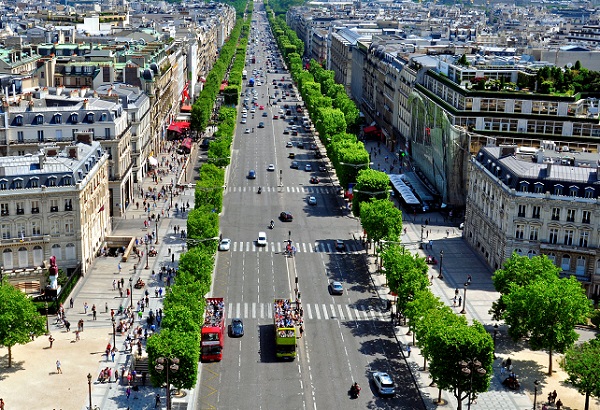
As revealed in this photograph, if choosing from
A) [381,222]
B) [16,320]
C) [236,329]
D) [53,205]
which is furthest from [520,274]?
[53,205]

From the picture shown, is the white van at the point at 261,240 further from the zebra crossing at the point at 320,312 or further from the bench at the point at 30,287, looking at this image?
the bench at the point at 30,287

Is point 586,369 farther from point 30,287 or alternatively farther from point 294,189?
point 294,189

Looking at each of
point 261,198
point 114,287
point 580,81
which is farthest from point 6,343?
point 580,81

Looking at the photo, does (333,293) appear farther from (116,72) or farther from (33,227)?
(116,72)

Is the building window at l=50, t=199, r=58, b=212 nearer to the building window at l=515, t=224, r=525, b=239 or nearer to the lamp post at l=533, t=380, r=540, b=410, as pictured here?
the building window at l=515, t=224, r=525, b=239

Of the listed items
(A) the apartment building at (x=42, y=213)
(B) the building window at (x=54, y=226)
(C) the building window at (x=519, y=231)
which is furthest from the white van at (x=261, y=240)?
(C) the building window at (x=519, y=231)

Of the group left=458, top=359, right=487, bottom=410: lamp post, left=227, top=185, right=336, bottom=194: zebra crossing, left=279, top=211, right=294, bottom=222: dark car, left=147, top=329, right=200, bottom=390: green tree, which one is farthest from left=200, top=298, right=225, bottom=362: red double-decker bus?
left=227, top=185, right=336, bottom=194: zebra crossing

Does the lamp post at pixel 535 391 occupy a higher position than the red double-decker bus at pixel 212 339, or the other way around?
the red double-decker bus at pixel 212 339
